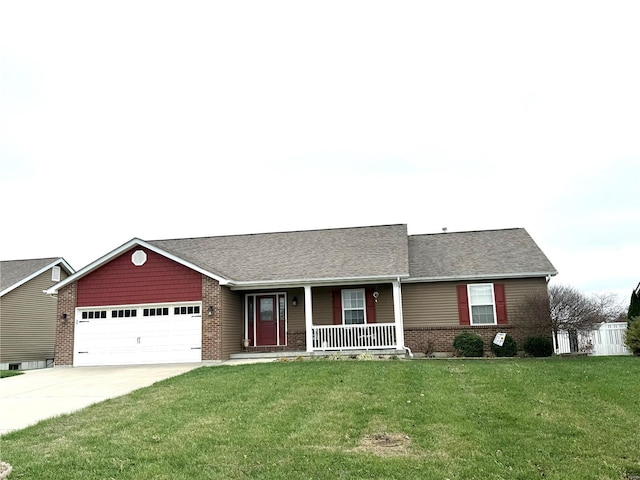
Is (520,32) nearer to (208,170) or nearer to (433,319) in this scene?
(433,319)

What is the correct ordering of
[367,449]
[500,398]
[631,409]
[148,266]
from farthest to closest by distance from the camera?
[148,266]
[500,398]
[631,409]
[367,449]

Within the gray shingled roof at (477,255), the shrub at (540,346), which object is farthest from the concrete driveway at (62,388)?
the shrub at (540,346)

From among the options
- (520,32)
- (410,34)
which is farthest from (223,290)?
(520,32)

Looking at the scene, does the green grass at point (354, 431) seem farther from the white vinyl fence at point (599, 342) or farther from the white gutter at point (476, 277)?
the white gutter at point (476, 277)

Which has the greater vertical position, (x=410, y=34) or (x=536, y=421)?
(x=410, y=34)

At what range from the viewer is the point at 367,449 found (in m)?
6.36

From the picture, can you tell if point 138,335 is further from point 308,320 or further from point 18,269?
point 18,269

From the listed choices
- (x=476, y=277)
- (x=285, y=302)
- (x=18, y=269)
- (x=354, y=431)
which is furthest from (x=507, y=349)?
(x=18, y=269)

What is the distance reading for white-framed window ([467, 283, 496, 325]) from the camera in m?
18.5

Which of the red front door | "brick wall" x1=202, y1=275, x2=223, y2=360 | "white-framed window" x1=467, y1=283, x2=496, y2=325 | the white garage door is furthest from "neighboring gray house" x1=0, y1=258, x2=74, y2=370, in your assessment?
"white-framed window" x1=467, y1=283, x2=496, y2=325

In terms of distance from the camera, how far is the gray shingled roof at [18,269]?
24147 millimetres

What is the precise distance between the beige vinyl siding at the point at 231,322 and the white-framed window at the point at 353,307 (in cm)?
386

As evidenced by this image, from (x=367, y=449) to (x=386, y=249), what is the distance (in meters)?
13.7

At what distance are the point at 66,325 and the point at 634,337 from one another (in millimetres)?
18932
